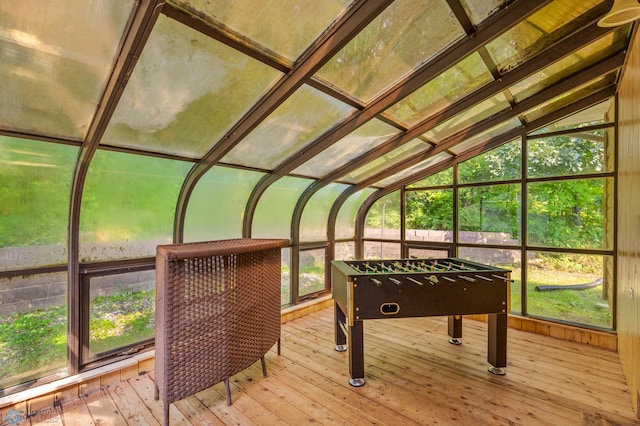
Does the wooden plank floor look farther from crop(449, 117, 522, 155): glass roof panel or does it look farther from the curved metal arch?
crop(449, 117, 522, 155): glass roof panel

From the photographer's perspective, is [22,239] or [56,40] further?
[22,239]

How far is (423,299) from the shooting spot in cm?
282

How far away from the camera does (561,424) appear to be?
220 centimetres

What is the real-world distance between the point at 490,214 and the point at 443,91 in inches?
104

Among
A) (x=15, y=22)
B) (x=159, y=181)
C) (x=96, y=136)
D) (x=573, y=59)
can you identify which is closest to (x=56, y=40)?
(x=15, y=22)

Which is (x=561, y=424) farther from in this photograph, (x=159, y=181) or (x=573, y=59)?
(x=159, y=181)

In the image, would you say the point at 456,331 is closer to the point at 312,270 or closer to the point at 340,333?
the point at 340,333

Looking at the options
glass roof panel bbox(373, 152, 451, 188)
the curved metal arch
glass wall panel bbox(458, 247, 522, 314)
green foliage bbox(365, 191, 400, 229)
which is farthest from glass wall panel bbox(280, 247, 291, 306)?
glass wall panel bbox(458, 247, 522, 314)

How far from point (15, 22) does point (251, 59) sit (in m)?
1.22

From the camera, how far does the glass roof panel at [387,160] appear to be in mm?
4125

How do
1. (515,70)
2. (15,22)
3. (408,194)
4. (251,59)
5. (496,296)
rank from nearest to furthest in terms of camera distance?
(15,22)
(251,59)
(515,70)
(496,296)
(408,194)

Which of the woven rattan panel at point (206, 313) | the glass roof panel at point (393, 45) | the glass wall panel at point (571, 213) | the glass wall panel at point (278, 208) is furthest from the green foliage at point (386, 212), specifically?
the woven rattan panel at point (206, 313)

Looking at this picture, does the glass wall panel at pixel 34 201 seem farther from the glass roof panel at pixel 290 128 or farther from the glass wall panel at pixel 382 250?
the glass wall panel at pixel 382 250

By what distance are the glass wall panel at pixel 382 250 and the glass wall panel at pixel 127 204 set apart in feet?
13.1
